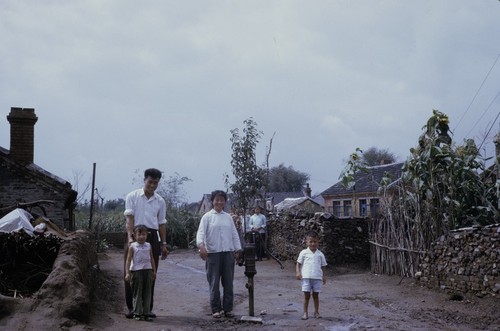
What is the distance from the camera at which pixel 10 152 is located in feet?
48.0

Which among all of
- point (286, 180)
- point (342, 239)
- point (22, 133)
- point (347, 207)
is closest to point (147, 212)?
point (22, 133)

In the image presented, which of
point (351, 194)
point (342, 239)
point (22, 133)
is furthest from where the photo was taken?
point (351, 194)

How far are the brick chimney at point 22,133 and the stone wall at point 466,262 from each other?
401 inches

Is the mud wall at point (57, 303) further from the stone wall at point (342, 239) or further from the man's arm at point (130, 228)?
the stone wall at point (342, 239)

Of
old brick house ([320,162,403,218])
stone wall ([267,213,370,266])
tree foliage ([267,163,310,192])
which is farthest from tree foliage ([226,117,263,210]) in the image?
tree foliage ([267,163,310,192])

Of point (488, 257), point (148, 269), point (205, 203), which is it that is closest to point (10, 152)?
point (148, 269)

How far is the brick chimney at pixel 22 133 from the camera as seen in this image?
14773 millimetres

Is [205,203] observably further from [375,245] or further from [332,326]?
[332,326]

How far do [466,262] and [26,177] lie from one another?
1082 centimetres

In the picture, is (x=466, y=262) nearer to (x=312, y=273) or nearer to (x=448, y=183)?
(x=448, y=183)

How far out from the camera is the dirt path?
6.91 metres

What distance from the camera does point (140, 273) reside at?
22.7 ft

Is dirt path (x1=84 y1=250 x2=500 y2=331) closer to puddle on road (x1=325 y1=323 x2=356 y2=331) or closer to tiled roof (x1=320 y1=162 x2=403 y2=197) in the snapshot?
puddle on road (x1=325 y1=323 x2=356 y2=331)

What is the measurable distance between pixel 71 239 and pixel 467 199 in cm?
723
